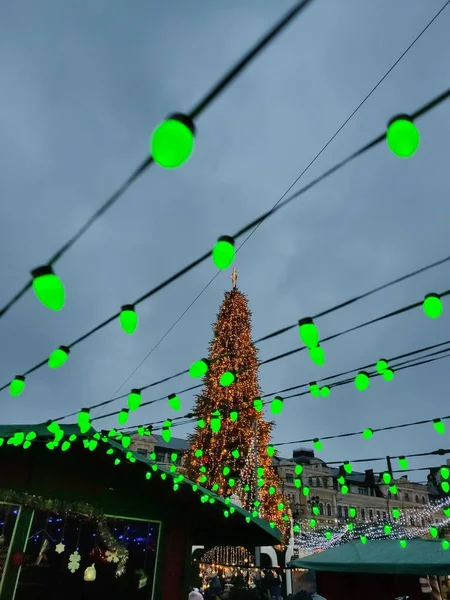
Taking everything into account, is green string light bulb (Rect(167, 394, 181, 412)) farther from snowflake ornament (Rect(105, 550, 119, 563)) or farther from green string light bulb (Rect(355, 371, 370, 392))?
snowflake ornament (Rect(105, 550, 119, 563))

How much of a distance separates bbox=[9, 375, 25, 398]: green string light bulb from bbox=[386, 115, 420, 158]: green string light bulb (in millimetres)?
6085

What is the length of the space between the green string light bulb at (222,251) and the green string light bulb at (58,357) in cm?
296

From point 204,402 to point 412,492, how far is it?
2158 inches

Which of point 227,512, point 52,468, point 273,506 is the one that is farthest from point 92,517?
point 273,506

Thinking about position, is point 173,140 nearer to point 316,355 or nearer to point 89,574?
point 316,355

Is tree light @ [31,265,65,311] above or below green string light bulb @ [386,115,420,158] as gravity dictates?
below

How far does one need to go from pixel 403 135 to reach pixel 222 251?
1693 mm

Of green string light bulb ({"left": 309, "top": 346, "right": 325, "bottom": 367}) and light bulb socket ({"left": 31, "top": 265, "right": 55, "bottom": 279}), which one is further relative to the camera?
green string light bulb ({"left": 309, "top": 346, "right": 325, "bottom": 367})

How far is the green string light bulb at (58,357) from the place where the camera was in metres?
5.54

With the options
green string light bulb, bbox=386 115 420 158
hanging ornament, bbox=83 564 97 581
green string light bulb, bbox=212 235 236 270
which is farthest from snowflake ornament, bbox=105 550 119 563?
green string light bulb, bbox=386 115 420 158

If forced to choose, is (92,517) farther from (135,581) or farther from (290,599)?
(290,599)

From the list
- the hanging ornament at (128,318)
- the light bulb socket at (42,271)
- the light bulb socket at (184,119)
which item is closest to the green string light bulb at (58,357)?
the hanging ornament at (128,318)

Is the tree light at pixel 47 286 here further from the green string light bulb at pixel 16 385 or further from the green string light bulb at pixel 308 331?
the green string light bulb at pixel 16 385

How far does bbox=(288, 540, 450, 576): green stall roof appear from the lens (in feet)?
35.9
